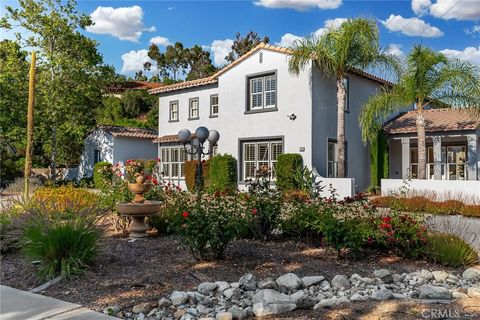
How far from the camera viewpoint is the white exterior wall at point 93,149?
2777 centimetres

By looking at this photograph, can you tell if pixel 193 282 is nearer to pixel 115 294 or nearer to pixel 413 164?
pixel 115 294

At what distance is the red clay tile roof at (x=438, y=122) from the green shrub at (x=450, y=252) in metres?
13.4

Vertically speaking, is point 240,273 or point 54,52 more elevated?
point 54,52

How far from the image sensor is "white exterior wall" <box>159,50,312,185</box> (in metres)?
19.1

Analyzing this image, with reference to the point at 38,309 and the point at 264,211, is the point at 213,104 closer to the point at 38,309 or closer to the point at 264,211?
the point at 264,211

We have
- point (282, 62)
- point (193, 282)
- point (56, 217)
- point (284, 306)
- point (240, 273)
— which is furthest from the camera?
point (282, 62)

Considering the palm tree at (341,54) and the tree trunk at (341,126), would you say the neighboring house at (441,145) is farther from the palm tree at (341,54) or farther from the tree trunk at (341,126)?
the palm tree at (341,54)

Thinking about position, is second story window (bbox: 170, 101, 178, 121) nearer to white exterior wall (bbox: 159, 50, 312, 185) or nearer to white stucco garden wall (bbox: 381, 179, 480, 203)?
white exterior wall (bbox: 159, 50, 312, 185)

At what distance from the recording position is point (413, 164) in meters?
22.2

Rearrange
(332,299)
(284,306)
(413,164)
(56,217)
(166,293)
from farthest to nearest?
(413,164), (56,217), (166,293), (332,299), (284,306)

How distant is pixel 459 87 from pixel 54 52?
856 inches

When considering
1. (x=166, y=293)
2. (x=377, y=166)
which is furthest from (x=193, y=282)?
(x=377, y=166)

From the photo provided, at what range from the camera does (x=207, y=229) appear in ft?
20.3
